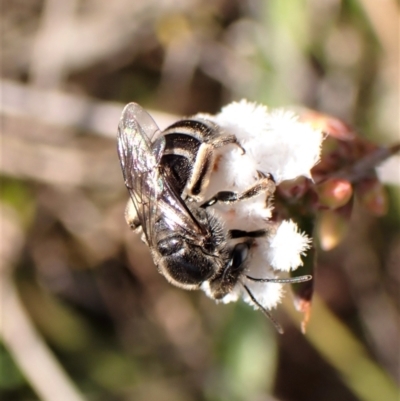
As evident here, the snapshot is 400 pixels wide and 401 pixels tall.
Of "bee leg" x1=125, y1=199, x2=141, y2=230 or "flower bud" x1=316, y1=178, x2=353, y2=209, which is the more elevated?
"flower bud" x1=316, y1=178, x2=353, y2=209

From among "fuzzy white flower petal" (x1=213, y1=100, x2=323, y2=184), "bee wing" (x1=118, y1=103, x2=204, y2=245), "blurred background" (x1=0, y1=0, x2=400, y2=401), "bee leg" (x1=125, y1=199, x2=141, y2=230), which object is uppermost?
"fuzzy white flower petal" (x1=213, y1=100, x2=323, y2=184)

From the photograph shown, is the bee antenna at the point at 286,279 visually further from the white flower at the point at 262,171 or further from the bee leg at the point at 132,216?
the bee leg at the point at 132,216

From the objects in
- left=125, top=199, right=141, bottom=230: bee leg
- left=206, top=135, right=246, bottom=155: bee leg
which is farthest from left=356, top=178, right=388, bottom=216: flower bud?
left=125, top=199, right=141, bottom=230: bee leg

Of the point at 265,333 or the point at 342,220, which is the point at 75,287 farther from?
the point at 342,220

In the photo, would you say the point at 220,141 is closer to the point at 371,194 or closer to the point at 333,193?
the point at 333,193

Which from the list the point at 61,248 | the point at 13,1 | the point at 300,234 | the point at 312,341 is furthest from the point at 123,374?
the point at 13,1

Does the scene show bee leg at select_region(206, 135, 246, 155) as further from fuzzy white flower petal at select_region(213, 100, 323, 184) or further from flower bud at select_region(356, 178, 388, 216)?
flower bud at select_region(356, 178, 388, 216)

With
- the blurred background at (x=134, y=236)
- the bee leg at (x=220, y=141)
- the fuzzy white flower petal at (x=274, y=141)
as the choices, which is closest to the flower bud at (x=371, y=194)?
the fuzzy white flower petal at (x=274, y=141)
